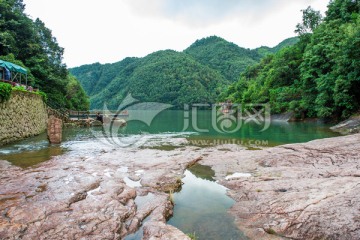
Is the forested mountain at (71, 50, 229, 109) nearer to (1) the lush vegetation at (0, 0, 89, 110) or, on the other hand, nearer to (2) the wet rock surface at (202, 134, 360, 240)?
(1) the lush vegetation at (0, 0, 89, 110)

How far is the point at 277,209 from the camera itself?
611 cm

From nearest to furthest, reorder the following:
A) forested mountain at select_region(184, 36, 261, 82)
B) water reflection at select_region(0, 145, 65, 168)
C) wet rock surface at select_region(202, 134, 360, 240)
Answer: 1. wet rock surface at select_region(202, 134, 360, 240)
2. water reflection at select_region(0, 145, 65, 168)
3. forested mountain at select_region(184, 36, 261, 82)

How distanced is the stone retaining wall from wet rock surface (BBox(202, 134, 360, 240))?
1627 cm

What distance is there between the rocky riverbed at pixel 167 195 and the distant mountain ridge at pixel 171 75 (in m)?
116

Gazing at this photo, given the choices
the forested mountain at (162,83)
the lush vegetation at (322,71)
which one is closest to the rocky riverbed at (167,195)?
the lush vegetation at (322,71)

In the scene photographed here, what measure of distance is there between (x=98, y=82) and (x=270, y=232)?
179958mm

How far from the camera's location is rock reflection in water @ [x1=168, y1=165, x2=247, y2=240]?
19.0 ft

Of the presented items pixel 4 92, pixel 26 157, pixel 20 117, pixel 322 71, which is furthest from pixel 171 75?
pixel 26 157

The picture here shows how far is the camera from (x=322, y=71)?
35750mm

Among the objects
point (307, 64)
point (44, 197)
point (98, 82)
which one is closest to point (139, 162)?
point (44, 197)

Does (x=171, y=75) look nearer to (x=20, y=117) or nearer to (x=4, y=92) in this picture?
(x=20, y=117)

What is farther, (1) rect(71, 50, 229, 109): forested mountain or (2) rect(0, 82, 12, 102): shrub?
(1) rect(71, 50, 229, 109): forested mountain

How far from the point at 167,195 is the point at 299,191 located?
3.99 metres

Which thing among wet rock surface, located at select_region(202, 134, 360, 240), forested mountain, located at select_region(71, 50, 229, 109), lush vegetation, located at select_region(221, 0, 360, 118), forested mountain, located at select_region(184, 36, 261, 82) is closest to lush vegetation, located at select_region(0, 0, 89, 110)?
wet rock surface, located at select_region(202, 134, 360, 240)
